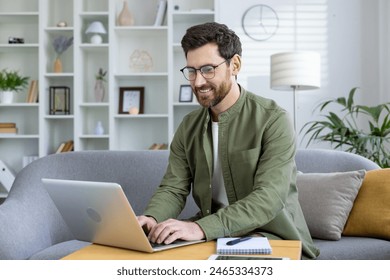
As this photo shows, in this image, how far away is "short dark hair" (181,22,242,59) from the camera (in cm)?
183

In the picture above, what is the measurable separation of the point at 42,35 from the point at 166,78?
1159 mm

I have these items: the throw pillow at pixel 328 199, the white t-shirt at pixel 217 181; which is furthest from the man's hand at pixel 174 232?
the throw pillow at pixel 328 199

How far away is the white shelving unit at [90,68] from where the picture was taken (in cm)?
538

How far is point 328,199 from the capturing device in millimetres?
2641

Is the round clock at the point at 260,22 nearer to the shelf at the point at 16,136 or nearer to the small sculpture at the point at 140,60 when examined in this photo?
the small sculpture at the point at 140,60

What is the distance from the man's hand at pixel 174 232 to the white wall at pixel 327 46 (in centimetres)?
389

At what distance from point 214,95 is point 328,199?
3.35ft

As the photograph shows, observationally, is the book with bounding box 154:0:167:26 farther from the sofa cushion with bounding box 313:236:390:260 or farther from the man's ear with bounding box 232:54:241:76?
the man's ear with bounding box 232:54:241:76

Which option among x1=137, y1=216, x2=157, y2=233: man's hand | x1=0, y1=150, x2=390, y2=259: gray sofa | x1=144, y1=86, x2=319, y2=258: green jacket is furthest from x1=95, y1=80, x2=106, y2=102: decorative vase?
x1=137, y1=216, x2=157, y2=233: man's hand

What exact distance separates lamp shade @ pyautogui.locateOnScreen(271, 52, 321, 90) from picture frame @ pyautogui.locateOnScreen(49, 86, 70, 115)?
6.36 feet

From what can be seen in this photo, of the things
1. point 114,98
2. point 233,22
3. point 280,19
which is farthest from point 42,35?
point 280,19

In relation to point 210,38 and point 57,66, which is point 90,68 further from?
point 210,38

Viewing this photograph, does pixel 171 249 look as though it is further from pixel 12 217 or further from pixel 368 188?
pixel 368 188

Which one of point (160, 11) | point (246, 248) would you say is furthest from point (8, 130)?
point (246, 248)
